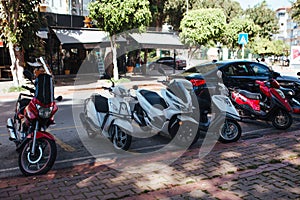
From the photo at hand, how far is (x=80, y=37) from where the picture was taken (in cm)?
2203

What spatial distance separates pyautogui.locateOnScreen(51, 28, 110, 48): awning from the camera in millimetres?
20641

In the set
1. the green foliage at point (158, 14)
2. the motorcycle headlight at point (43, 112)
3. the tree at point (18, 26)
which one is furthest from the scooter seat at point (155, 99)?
the green foliage at point (158, 14)

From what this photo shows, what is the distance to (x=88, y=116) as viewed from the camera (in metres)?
6.98

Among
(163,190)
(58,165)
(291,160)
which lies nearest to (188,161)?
(163,190)

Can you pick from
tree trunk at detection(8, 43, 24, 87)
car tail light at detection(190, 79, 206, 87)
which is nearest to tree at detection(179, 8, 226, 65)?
tree trunk at detection(8, 43, 24, 87)

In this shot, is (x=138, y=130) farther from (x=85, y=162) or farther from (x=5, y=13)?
(x=5, y=13)

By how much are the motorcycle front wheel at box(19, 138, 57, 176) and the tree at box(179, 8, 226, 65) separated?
19915mm

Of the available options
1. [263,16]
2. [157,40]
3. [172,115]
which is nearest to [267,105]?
[172,115]

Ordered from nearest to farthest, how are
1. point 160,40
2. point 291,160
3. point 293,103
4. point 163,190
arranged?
1. point 163,190
2. point 291,160
3. point 293,103
4. point 160,40

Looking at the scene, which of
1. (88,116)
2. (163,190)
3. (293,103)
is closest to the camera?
(163,190)

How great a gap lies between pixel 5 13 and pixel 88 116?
36.7 feet

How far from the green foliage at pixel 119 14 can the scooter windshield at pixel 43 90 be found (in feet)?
43.2

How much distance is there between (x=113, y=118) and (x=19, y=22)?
12209 mm

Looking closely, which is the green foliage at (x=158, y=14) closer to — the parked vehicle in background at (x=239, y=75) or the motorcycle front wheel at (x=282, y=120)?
the parked vehicle in background at (x=239, y=75)
